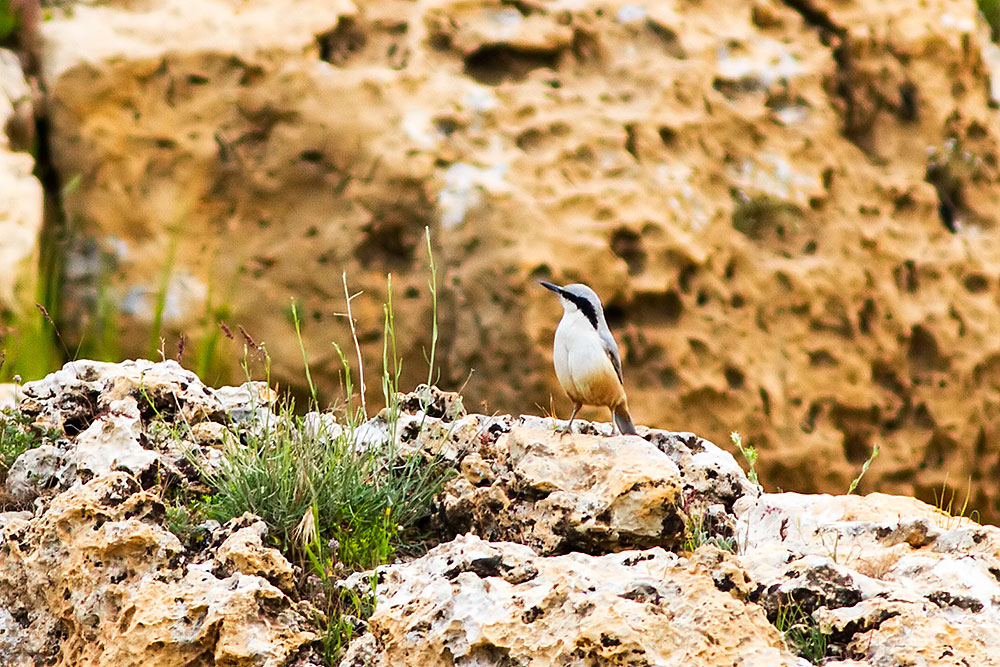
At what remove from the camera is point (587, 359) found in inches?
162

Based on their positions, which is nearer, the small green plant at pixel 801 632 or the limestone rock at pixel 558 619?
the limestone rock at pixel 558 619

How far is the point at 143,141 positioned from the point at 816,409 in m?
4.53

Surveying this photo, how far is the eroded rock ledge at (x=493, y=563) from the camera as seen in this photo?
266cm

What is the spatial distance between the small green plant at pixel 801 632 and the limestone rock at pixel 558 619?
0.14m

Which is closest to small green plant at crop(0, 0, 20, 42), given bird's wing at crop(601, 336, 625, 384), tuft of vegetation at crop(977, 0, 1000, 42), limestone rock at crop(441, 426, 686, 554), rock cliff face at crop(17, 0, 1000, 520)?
rock cliff face at crop(17, 0, 1000, 520)

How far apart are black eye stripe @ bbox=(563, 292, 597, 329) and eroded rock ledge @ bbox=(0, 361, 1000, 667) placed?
2.25 ft

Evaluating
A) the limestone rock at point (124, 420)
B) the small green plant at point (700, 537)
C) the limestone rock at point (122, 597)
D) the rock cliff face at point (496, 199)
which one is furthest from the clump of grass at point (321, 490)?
the rock cliff face at point (496, 199)

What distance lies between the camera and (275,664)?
278 cm

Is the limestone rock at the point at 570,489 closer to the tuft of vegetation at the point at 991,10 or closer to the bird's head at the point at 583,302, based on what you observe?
the bird's head at the point at 583,302

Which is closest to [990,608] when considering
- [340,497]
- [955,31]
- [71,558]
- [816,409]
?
[340,497]

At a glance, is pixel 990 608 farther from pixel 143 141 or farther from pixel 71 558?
pixel 143 141

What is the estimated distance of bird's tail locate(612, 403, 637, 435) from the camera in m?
4.27

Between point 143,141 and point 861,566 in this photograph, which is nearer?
point 861,566

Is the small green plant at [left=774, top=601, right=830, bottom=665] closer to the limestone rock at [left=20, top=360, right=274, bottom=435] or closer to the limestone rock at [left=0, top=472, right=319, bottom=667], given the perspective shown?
the limestone rock at [left=0, top=472, right=319, bottom=667]
